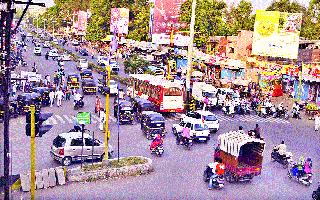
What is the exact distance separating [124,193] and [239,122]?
16.3 metres

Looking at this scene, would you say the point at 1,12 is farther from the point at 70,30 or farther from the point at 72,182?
the point at 70,30

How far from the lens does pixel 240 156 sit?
66.0 ft

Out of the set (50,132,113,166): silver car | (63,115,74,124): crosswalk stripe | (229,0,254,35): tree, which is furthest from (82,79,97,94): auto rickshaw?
(229,0,254,35): tree

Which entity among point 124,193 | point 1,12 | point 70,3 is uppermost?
point 70,3

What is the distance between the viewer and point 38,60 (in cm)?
7144

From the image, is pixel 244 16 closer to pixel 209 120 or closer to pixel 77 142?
pixel 209 120

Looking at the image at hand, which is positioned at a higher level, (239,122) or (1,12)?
(1,12)

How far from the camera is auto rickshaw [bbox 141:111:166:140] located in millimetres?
26558

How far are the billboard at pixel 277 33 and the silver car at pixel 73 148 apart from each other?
24.4m

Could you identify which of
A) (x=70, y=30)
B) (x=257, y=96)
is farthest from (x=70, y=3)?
(x=257, y=96)

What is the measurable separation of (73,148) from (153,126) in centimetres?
668

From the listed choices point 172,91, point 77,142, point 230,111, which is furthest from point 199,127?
point 230,111

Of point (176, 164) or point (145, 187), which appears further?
point (176, 164)

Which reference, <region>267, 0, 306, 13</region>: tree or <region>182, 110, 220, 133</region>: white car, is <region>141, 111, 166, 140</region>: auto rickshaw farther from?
<region>267, 0, 306, 13</region>: tree
